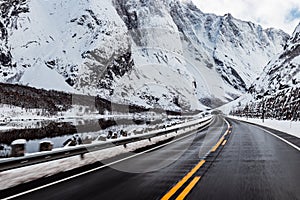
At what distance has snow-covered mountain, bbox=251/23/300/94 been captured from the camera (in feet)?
272

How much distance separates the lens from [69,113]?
335 feet

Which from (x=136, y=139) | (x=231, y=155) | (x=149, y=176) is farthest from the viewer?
(x=136, y=139)

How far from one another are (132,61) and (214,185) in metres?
161

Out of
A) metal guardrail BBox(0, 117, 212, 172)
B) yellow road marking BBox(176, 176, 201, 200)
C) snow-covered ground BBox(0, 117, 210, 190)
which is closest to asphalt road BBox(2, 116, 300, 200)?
→ yellow road marking BBox(176, 176, 201, 200)

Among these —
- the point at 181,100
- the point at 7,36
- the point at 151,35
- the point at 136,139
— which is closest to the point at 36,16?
the point at 7,36

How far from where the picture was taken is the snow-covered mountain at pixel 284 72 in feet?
272

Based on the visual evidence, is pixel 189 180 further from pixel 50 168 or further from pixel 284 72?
pixel 284 72

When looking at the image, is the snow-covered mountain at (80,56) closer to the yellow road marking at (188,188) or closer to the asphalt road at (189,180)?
the asphalt road at (189,180)

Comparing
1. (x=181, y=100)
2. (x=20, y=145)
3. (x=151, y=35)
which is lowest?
(x=20, y=145)

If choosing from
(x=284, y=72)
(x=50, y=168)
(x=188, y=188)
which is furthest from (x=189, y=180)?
(x=284, y=72)

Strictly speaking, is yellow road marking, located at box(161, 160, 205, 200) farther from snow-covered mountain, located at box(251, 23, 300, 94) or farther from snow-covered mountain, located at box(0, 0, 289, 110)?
snow-covered mountain, located at box(0, 0, 289, 110)

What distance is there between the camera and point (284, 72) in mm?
88312

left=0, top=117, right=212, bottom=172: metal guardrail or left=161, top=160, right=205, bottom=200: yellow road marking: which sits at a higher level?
left=0, top=117, right=212, bottom=172: metal guardrail

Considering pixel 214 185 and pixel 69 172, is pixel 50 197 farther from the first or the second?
pixel 214 185
